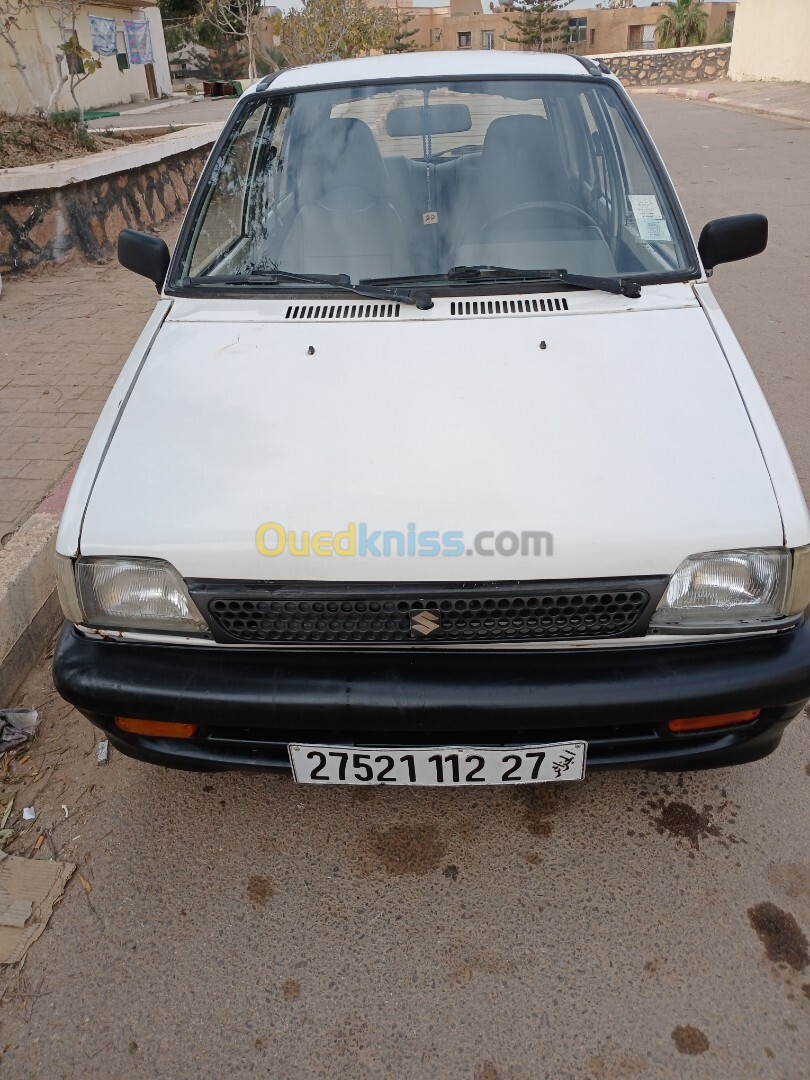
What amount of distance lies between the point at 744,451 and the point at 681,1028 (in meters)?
1.30

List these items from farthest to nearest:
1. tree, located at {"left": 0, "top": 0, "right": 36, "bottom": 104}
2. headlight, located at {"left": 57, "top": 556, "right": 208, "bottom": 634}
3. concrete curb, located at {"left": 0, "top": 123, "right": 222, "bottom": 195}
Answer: tree, located at {"left": 0, "top": 0, "right": 36, "bottom": 104}, concrete curb, located at {"left": 0, "top": 123, "right": 222, "bottom": 195}, headlight, located at {"left": 57, "top": 556, "right": 208, "bottom": 634}

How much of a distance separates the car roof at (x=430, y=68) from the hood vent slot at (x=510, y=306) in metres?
1.00

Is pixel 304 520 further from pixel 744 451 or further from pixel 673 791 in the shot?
pixel 673 791

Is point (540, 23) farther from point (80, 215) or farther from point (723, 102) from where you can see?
point (80, 215)

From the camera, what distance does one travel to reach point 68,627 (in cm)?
204

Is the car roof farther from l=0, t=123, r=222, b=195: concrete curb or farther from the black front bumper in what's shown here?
l=0, t=123, r=222, b=195: concrete curb

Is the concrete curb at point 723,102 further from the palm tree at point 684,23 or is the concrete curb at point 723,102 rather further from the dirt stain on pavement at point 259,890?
the dirt stain on pavement at point 259,890

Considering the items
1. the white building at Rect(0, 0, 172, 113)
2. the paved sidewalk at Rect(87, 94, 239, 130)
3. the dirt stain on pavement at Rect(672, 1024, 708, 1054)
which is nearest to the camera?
the dirt stain on pavement at Rect(672, 1024, 708, 1054)

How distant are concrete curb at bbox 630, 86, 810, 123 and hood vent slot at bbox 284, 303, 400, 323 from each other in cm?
1780

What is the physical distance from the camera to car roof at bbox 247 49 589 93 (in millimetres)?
2873

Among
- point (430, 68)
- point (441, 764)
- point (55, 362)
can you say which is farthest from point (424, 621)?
point (55, 362)

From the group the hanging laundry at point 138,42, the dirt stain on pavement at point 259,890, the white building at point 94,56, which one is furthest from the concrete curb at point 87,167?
the hanging laundry at point 138,42

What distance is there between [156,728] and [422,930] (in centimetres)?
82

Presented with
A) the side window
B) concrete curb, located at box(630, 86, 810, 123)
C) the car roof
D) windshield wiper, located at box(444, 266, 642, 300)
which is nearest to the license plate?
windshield wiper, located at box(444, 266, 642, 300)
